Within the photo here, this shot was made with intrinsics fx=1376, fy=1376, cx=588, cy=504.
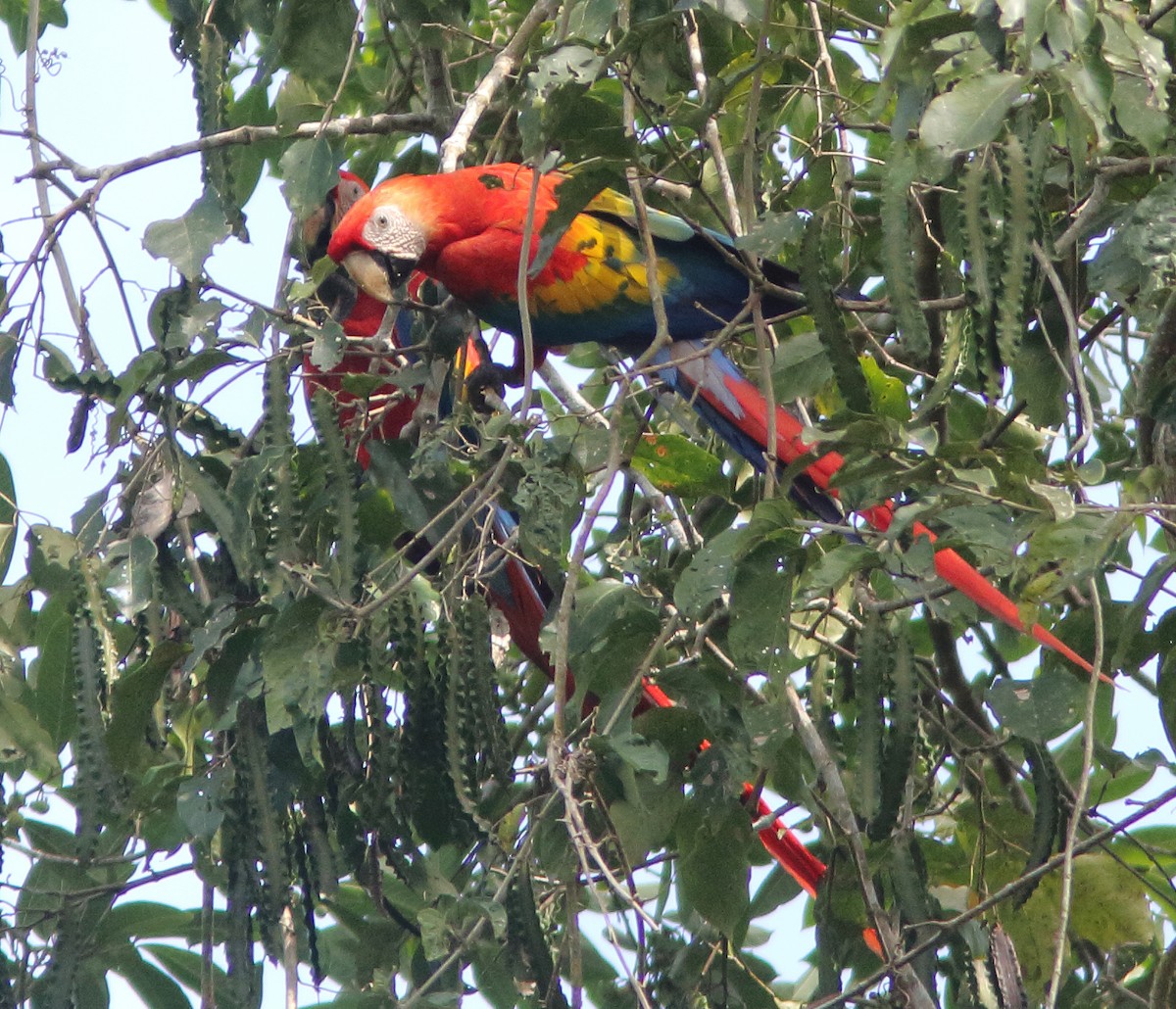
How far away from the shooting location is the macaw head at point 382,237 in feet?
6.66

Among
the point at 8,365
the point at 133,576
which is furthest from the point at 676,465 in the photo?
the point at 8,365

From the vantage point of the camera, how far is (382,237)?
204 cm

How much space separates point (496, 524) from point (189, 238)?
61 cm

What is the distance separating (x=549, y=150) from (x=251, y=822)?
72cm

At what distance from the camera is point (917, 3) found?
1.09 meters

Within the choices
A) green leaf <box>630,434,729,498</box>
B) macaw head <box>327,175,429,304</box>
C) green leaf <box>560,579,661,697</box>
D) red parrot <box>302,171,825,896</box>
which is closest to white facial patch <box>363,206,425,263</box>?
macaw head <box>327,175,429,304</box>

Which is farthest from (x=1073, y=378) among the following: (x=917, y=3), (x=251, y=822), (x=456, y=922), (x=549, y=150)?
(x=251, y=822)

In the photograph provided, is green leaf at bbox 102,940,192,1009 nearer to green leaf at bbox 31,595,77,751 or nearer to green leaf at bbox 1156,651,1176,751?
green leaf at bbox 31,595,77,751

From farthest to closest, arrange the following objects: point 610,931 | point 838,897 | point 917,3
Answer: point 838,897 < point 610,931 < point 917,3

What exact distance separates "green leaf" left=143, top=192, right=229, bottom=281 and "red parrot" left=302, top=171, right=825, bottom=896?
0.53ft

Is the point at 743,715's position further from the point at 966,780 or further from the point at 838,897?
the point at 966,780

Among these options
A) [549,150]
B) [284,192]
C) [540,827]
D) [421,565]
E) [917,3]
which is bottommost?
[540,827]

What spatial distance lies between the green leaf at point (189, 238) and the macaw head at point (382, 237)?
1.97ft

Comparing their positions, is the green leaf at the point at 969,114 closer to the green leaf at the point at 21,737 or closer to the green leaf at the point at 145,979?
the green leaf at the point at 21,737
